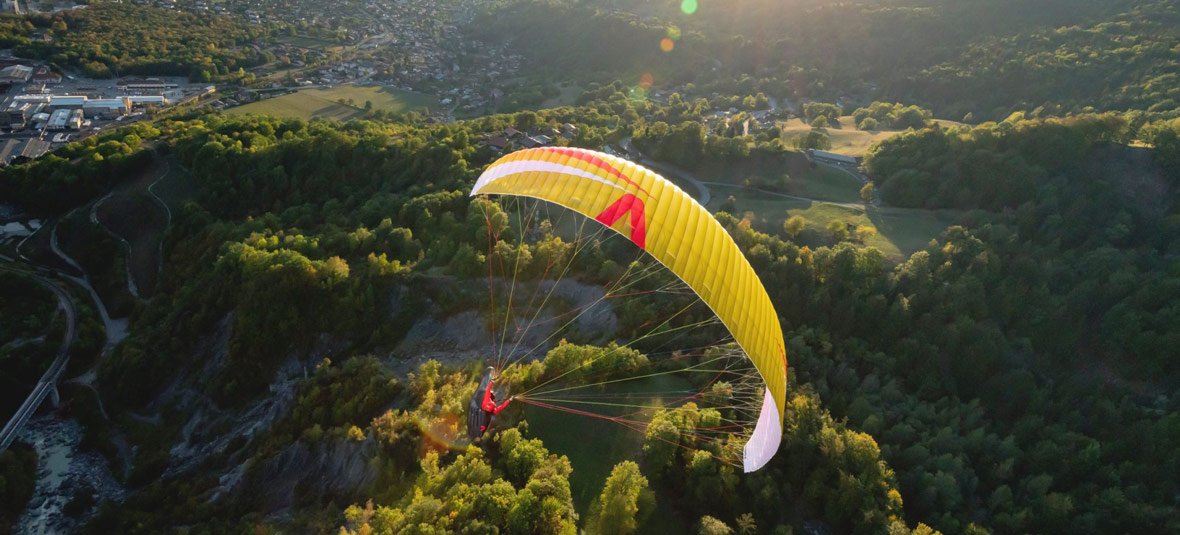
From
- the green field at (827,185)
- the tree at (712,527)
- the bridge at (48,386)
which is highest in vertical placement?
the green field at (827,185)

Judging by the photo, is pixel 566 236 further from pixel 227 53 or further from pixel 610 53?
pixel 227 53

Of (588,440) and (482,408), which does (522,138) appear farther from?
(482,408)

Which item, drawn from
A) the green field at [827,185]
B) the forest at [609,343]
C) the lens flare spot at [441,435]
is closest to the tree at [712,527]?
the forest at [609,343]

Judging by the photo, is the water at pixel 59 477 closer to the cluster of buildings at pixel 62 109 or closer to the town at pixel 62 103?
the town at pixel 62 103

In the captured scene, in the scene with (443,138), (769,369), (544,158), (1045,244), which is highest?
(544,158)

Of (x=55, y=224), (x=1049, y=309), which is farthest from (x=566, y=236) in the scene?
(x=55, y=224)

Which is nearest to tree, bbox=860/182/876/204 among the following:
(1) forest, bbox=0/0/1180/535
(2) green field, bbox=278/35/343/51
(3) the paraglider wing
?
(1) forest, bbox=0/0/1180/535

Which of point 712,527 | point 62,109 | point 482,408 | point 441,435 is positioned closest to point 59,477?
point 441,435
